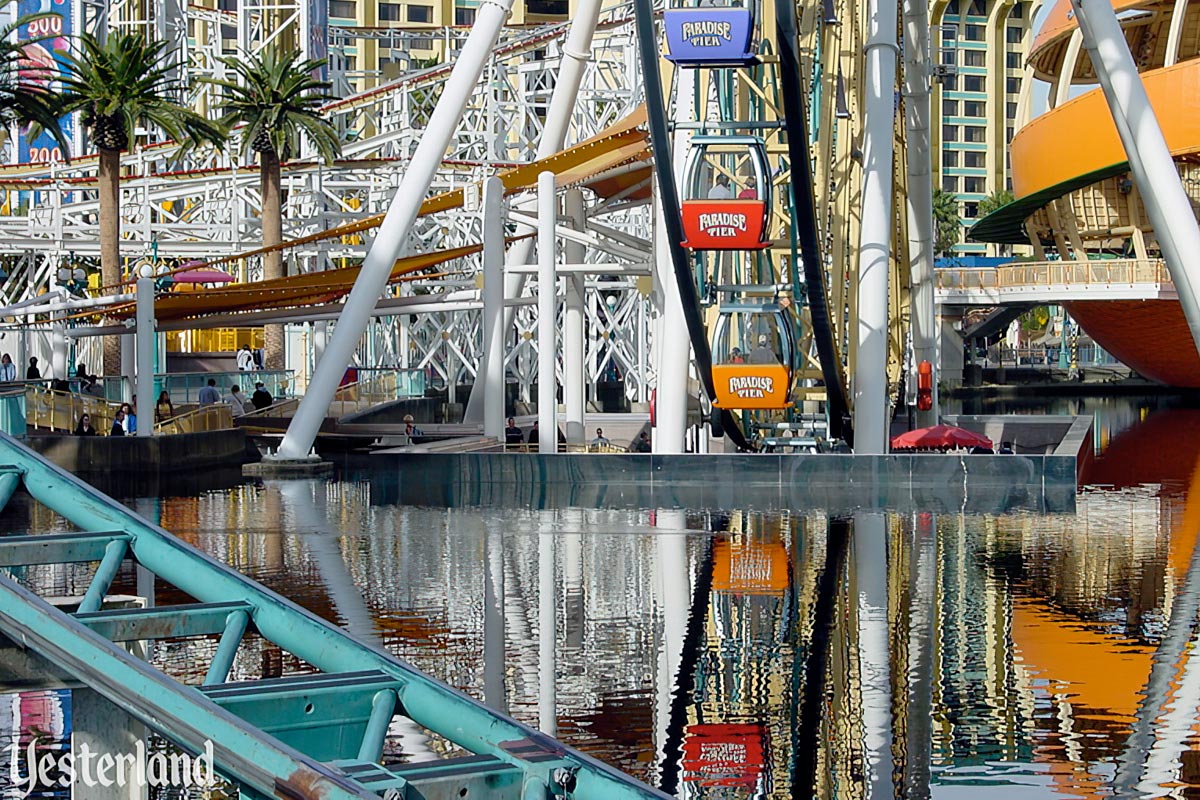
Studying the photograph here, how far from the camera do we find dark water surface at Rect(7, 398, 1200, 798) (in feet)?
37.1

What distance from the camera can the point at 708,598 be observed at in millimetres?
17922

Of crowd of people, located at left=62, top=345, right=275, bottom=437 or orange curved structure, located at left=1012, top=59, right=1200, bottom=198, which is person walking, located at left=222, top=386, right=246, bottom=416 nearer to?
crowd of people, located at left=62, top=345, right=275, bottom=437

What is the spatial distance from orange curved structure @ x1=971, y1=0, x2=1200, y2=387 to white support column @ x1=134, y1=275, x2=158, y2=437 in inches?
1459

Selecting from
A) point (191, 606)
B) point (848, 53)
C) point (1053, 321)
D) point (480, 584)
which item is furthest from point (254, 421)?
point (1053, 321)

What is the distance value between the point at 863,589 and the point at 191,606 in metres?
11.5

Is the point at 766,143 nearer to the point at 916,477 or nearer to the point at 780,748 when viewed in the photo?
the point at 916,477

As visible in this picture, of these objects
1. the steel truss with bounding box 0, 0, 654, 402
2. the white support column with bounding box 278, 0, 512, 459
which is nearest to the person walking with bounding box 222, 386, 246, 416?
the steel truss with bounding box 0, 0, 654, 402

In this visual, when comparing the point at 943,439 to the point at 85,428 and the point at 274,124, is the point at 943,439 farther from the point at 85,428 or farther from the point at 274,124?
the point at 274,124

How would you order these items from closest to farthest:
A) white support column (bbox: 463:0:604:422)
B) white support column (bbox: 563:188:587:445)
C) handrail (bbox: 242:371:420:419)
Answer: white support column (bbox: 463:0:604:422), white support column (bbox: 563:188:587:445), handrail (bbox: 242:371:420:419)

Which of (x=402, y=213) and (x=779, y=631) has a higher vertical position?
(x=402, y=213)

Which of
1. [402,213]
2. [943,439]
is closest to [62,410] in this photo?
[402,213]

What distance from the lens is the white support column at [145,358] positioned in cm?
3472

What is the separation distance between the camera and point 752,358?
29.8 meters

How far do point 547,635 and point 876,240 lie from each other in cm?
1681
